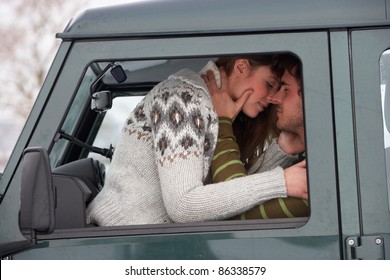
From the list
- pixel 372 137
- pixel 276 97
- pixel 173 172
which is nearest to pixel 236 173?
pixel 173 172

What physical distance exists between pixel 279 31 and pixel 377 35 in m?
0.29

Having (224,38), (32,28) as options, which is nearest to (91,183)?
(224,38)

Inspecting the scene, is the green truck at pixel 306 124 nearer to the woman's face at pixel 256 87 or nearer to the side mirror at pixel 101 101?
the woman's face at pixel 256 87

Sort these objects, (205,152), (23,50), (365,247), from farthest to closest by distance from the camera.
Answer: (23,50) < (205,152) < (365,247)

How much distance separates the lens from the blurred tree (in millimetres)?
13086

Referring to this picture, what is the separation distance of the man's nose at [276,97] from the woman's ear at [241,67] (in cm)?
12

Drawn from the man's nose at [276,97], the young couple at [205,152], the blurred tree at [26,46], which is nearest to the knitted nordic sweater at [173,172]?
the young couple at [205,152]

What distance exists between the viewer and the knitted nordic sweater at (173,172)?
318cm

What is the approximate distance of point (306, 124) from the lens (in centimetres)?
312

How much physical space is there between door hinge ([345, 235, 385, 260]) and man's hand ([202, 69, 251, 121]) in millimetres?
667

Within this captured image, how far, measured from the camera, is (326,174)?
10.1 feet

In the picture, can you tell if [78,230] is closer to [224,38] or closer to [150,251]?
[150,251]

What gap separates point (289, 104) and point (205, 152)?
1.10ft

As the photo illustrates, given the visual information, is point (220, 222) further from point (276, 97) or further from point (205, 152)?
point (276, 97)
